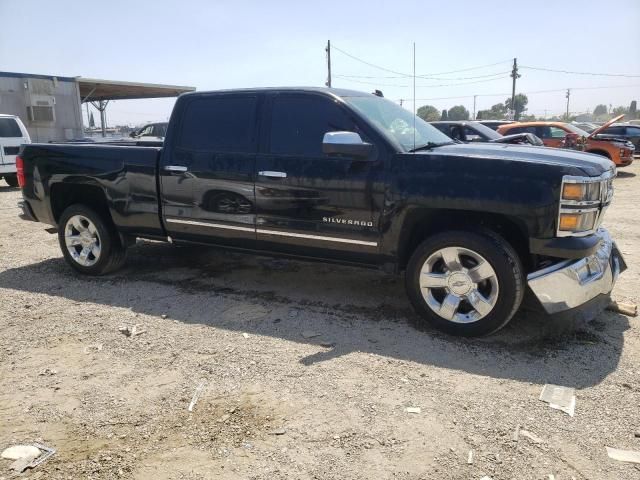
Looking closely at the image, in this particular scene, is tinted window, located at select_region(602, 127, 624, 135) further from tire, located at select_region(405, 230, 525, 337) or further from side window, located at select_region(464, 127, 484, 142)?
tire, located at select_region(405, 230, 525, 337)

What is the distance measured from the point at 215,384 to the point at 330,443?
0.97 meters

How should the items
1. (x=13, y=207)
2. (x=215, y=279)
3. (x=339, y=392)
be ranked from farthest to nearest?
1. (x=13, y=207)
2. (x=215, y=279)
3. (x=339, y=392)

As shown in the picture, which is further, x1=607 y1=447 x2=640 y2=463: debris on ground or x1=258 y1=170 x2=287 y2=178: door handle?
x1=258 y1=170 x2=287 y2=178: door handle

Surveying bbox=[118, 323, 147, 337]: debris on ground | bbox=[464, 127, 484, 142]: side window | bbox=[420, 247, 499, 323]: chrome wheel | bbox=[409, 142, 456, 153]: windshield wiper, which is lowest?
bbox=[118, 323, 147, 337]: debris on ground

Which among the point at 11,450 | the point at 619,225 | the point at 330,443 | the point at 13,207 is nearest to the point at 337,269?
the point at 330,443

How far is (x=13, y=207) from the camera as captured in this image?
10.9 m

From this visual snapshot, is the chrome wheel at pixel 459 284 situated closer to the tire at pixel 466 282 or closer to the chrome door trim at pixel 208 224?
the tire at pixel 466 282

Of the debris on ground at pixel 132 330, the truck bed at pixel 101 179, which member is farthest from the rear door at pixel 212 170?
the debris on ground at pixel 132 330

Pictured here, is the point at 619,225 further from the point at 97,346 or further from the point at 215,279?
the point at 97,346

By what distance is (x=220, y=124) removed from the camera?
490 cm

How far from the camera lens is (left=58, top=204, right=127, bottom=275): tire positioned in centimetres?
561

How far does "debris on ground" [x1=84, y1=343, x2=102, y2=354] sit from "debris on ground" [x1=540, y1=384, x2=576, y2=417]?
10.2 feet

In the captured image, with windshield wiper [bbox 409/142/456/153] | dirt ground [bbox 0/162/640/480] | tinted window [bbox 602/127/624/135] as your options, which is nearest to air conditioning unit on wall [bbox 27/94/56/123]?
dirt ground [bbox 0/162/640/480]

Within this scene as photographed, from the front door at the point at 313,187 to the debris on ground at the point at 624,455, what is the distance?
216 centimetres
